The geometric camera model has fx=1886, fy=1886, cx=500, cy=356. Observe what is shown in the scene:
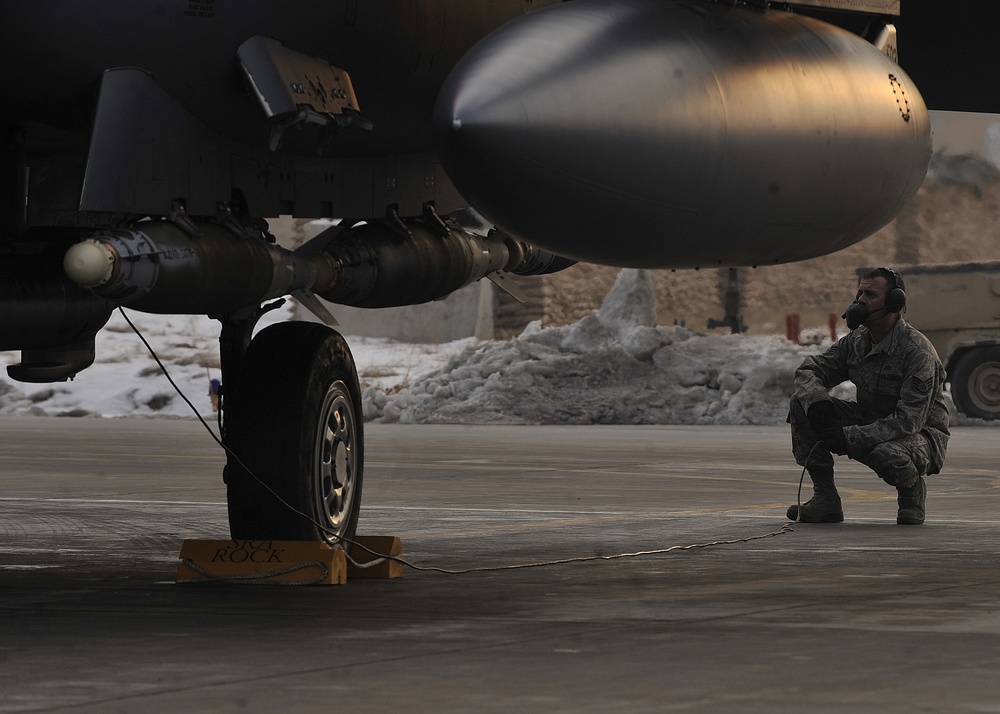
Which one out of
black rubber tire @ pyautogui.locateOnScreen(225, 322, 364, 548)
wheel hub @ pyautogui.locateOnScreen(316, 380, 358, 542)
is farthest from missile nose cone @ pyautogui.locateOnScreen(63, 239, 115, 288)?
wheel hub @ pyautogui.locateOnScreen(316, 380, 358, 542)

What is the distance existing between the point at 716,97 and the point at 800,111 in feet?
1.47

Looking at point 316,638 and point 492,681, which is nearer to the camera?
point 492,681

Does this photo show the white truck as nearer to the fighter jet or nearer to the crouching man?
the crouching man

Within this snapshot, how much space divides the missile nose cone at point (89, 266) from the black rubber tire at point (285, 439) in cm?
155

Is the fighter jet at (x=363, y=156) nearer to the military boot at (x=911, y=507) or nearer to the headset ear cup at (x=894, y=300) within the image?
the headset ear cup at (x=894, y=300)

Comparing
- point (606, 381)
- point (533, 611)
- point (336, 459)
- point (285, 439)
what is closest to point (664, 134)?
point (533, 611)

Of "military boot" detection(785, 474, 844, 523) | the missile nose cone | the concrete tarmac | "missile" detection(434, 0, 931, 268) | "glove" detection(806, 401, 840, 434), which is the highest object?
"missile" detection(434, 0, 931, 268)

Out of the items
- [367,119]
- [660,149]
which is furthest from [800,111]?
[367,119]

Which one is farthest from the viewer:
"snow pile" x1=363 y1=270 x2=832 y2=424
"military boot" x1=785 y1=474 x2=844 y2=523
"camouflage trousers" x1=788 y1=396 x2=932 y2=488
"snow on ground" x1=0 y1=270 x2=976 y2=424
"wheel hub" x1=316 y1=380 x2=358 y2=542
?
"snow on ground" x1=0 y1=270 x2=976 y2=424

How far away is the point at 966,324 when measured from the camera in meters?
27.7

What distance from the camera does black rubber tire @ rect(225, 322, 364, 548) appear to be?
8258mm

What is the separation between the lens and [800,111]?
7188mm

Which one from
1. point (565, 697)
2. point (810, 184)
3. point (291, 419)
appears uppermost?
point (810, 184)

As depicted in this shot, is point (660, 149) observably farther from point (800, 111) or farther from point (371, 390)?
point (371, 390)
